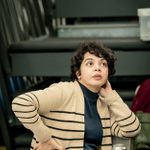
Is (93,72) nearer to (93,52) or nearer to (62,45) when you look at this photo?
(93,52)

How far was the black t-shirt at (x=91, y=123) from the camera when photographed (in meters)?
1.81

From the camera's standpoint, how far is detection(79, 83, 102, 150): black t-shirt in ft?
5.95

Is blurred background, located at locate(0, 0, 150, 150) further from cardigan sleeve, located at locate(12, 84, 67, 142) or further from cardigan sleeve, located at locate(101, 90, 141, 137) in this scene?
cardigan sleeve, located at locate(12, 84, 67, 142)

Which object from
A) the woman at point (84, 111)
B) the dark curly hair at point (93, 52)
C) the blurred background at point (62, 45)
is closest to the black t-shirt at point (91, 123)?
the woman at point (84, 111)

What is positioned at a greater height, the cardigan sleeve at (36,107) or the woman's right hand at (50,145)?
the cardigan sleeve at (36,107)

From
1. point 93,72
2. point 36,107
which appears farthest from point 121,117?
point 36,107

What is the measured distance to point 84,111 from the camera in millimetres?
1817

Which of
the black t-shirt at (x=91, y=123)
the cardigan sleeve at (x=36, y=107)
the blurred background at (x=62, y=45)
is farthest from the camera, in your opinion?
the blurred background at (x=62, y=45)

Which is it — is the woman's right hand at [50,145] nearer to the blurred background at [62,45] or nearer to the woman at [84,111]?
the woman at [84,111]

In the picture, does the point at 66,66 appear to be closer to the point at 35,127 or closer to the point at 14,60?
the point at 14,60

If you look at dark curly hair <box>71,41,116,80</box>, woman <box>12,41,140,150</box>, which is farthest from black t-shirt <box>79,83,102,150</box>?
dark curly hair <box>71,41,116,80</box>

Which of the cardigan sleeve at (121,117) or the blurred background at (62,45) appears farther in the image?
the blurred background at (62,45)

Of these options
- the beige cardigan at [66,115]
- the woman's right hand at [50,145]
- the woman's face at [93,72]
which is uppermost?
the woman's face at [93,72]

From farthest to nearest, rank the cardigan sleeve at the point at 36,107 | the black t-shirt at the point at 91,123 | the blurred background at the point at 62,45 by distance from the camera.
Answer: the blurred background at the point at 62,45
the black t-shirt at the point at 91,123
the cardigan sleeve at the point at 36,107
